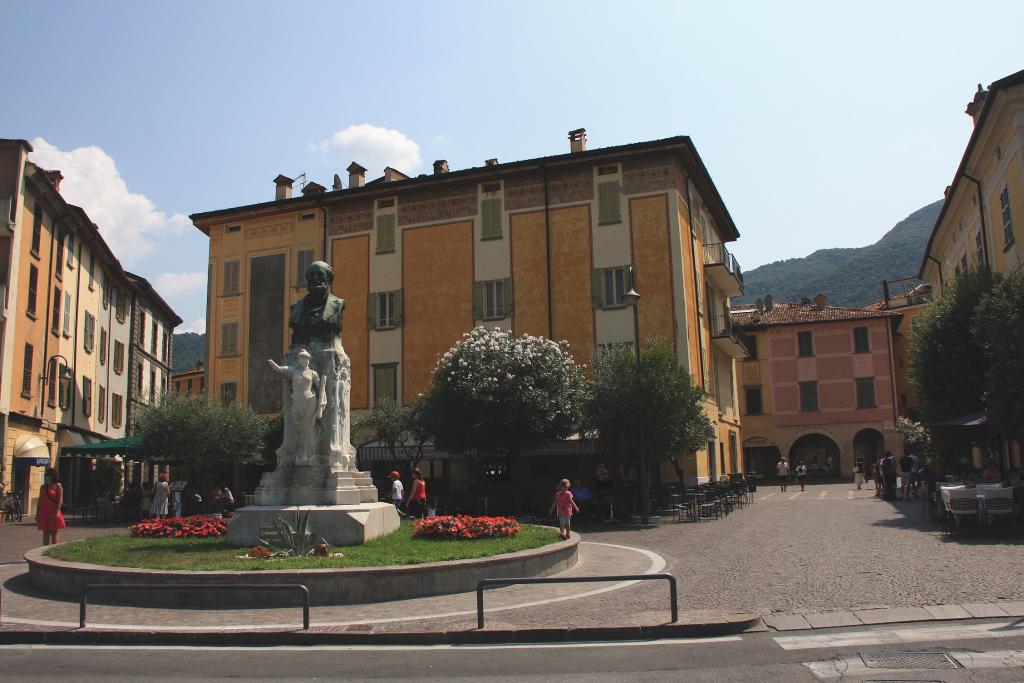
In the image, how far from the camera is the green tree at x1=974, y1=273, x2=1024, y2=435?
18.5 m

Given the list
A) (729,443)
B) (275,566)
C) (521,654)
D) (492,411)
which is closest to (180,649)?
(275,566)

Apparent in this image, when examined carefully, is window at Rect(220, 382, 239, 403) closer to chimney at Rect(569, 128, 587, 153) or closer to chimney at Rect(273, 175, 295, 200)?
chimney at Rect(273, 175, 295, 200)

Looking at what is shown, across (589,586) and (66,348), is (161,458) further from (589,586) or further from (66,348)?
(589,586)

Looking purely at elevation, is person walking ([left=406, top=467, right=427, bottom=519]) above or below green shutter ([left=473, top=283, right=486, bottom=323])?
below

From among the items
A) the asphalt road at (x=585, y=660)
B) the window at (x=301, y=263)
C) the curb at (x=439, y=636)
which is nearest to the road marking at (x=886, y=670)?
the asphalt road at (x=585, y=660)

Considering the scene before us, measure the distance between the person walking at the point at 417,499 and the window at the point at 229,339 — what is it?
16628 millimetres

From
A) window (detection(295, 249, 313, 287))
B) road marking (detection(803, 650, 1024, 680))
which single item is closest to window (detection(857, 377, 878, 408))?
window (detection(295, 249, 313, 287))

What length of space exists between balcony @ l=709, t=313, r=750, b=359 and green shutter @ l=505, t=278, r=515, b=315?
8770mm

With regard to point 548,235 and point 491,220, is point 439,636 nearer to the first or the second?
point 548,235

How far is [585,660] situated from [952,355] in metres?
22.4

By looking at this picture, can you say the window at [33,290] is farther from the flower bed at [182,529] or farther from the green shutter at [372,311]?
the flower bed at [182,529]

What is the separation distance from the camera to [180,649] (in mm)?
8273

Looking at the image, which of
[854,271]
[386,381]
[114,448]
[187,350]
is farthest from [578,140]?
[854,271]

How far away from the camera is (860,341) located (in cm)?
5244
